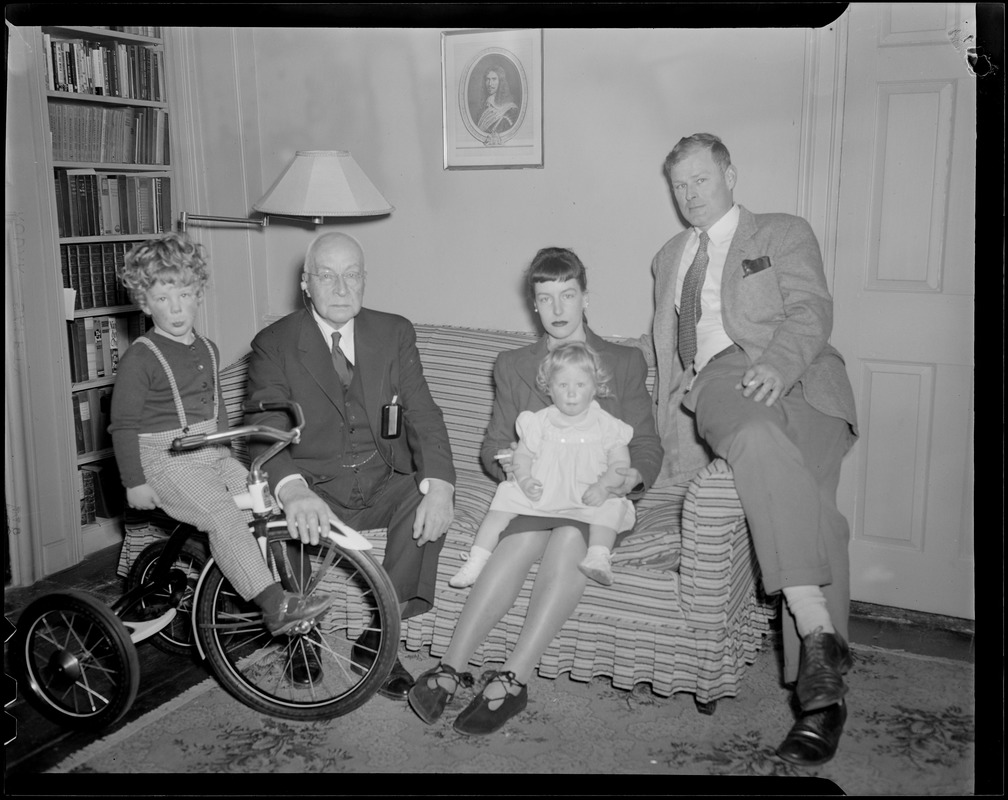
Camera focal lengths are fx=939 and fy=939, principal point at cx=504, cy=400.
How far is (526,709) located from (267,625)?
0.64 meters

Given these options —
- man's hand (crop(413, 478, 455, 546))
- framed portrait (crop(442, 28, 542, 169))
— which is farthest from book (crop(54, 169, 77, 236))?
man's hand (crop(413, 478, 455, 546))

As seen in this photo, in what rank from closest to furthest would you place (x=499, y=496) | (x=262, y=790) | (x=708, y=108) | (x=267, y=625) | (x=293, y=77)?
(x=262, y=790) → (x=267, y=625) → (x=499, y=496) → (x=708, y=108) → (x=293, y=77)

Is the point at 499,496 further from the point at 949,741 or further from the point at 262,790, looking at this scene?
the point at 949,741

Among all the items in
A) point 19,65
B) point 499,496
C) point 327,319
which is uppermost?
point 19,65

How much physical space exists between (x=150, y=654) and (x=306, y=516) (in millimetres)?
815

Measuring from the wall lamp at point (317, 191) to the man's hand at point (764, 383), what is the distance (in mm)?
1299

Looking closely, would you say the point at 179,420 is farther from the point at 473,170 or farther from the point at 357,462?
the point at 473,170

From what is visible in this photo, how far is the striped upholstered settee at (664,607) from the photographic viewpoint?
2.23m

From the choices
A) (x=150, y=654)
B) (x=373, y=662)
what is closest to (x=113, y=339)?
(x=150, y=654)

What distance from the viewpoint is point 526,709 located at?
2227 millimetres

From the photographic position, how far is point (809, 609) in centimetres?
213

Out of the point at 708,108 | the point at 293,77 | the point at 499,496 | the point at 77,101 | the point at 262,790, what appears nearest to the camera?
the point at 262,790
